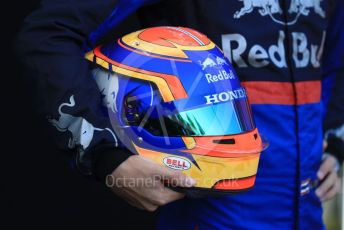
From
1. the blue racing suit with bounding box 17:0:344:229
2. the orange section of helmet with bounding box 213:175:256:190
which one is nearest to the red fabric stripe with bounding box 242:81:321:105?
the blue racing suit with bounding box 17:0:344:229

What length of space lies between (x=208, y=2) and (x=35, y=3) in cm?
83

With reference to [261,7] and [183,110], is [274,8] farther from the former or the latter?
[183,110]

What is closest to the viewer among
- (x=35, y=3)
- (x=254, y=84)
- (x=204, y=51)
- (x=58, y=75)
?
(x=58, y=75)

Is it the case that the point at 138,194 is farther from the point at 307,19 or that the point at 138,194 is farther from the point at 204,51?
the point at 307,19

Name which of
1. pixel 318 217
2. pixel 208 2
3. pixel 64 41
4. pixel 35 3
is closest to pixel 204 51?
pixel 208 2

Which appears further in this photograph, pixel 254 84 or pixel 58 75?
pixel 254 84

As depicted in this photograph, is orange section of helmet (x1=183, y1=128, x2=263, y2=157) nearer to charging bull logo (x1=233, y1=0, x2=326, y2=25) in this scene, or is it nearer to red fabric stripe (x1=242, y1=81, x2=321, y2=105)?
red fabric stripe (x1=242, y1=81, x2=321, y2=105)

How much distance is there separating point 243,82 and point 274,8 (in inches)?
8.3

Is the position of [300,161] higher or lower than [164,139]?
lower

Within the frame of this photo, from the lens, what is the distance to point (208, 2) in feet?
4.70

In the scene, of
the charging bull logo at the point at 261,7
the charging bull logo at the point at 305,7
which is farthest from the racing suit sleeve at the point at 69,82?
the charging bull logo at the point at 305,7

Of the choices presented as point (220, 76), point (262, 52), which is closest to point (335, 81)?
point (262, 52)

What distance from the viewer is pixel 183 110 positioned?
4.20 ft

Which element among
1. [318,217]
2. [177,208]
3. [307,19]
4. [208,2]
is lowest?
[318,217]
